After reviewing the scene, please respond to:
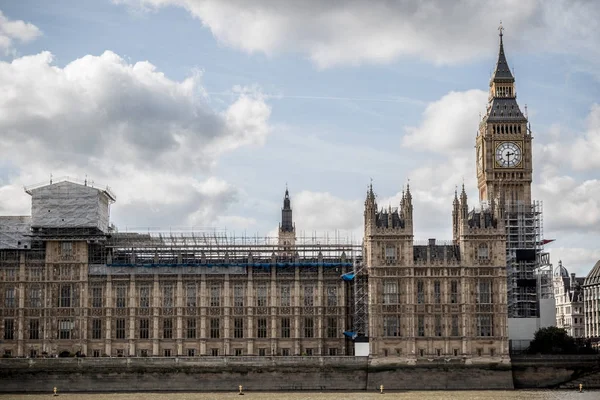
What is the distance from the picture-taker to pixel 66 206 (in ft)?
523

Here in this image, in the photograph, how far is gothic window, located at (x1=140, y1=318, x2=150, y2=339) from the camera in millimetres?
158375

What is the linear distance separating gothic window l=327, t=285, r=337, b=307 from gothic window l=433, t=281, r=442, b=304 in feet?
55.9

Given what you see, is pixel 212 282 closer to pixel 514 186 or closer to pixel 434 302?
pixel 434 302

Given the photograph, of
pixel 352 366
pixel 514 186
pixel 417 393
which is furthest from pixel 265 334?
pixel 514 186

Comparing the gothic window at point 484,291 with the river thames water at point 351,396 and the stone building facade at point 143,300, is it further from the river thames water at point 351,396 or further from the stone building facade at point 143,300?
the stone building facade at point 143,300

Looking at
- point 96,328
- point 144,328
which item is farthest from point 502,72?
point 96,328

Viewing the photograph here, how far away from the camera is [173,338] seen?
15825 cm

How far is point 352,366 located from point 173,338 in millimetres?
28339

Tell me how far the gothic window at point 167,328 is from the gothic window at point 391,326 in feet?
102

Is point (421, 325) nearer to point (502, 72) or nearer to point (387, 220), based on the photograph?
point (387, 220)

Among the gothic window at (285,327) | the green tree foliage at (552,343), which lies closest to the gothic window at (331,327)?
the gothic window at (285,327)

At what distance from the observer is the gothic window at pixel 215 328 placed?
15900 cm

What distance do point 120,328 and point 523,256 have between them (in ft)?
196

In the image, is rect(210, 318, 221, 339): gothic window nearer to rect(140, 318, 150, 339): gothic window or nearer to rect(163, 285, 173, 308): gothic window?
rect(163, 285, 173, 308): gothic window
